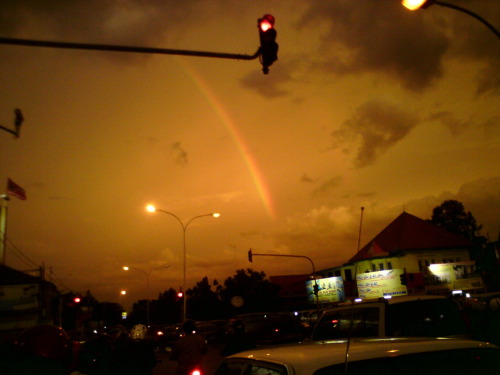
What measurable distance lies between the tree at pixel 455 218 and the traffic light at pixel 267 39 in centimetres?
7339

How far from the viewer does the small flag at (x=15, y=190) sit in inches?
1177

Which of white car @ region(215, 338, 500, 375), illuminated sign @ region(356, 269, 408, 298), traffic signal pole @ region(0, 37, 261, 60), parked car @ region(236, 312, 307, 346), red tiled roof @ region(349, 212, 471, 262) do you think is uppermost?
red tiled roof @ region(349, 212, 471, 262)

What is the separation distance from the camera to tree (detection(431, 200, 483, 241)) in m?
73.1

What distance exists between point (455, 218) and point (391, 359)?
258 ft

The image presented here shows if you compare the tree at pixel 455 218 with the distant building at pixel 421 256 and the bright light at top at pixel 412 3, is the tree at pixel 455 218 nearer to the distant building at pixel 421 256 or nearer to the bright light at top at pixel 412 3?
the distant building at pixel 421 256

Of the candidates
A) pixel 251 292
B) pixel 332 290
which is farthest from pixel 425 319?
pixel 251 292

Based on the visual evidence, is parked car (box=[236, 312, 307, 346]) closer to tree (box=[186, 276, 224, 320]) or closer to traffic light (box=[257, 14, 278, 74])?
traffic light (box=[257, 14, 278, 74])

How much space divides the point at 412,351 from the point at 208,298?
262 ft

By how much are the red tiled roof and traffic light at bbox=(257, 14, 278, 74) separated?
4861 centimetres

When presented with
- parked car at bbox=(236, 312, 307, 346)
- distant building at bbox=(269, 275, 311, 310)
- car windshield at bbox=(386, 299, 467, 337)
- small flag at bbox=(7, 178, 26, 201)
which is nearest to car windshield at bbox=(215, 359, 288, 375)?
car windshield at bbox=(386, 299, 467, 337)

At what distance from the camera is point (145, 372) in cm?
828

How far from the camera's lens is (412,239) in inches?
2218

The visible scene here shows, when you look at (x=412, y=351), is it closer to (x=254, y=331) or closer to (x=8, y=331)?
(x=254, y=331)

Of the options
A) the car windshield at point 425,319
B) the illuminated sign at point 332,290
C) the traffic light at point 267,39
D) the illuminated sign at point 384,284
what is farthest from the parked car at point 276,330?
the illuminated sign at point 332,290
